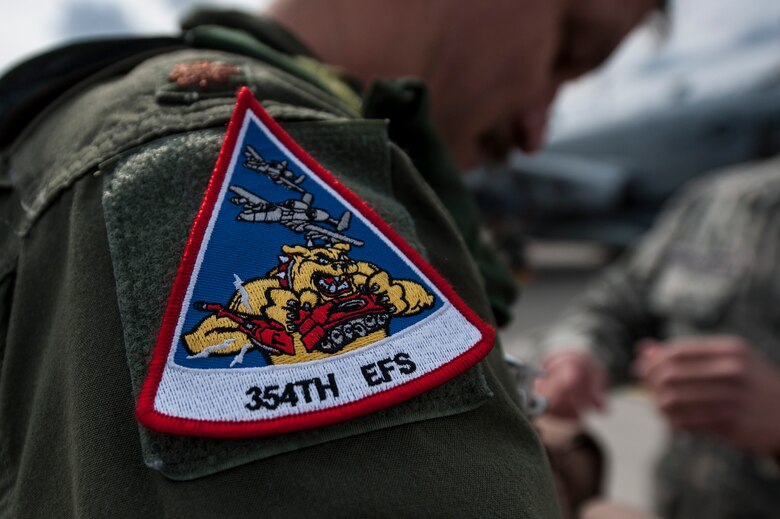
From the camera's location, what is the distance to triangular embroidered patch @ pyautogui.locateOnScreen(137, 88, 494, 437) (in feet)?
1.20

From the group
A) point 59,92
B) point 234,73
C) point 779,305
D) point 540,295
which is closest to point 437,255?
point 234,73

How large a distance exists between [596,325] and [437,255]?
157 cm

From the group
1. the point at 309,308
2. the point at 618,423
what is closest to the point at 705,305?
the point at 309,308

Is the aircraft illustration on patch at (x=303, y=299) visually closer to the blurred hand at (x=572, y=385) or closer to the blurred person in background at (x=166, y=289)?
the blurred person in background at (x=166, y=289)

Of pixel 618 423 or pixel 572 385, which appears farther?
pixel 618 423

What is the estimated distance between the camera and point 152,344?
0.38 m

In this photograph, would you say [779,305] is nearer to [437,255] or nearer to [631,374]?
[631,374]

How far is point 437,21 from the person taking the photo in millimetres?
841

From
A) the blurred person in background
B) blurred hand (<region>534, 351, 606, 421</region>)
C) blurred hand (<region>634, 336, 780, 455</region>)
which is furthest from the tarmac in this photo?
the blurred person in background

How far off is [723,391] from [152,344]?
1287mm

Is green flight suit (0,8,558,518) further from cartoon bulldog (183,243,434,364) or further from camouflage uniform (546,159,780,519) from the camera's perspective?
camouflage uniform (546,159,780,519)

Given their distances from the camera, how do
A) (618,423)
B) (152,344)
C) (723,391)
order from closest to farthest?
(152,344)
(723,391)
(618,423)

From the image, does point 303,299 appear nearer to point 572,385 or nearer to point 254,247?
point 254,247

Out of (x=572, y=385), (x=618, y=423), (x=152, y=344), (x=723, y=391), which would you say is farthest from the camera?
(x=618, y=423)
